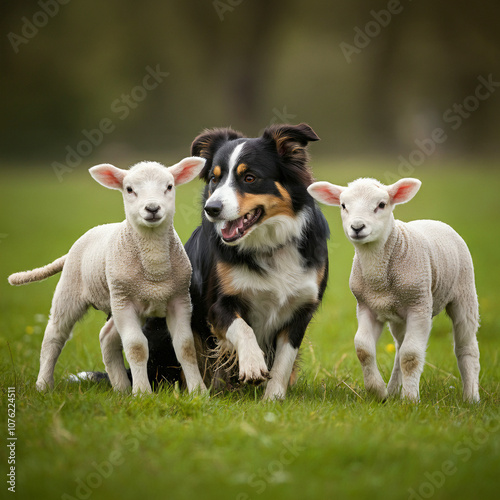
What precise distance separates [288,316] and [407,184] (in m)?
1.49

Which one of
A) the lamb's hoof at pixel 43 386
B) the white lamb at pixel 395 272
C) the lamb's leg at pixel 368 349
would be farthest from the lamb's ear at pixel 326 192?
the lamb's hoof at pixel 43 386

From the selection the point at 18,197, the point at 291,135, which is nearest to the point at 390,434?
the point at 291,135

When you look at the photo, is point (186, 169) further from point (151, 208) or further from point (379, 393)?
point (379, 393)

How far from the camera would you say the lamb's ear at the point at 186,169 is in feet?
17.1

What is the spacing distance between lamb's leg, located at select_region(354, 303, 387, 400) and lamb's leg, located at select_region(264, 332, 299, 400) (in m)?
0.62

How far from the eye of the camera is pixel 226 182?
5.26m

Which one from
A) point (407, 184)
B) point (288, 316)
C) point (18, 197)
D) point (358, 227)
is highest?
point (407, 184)

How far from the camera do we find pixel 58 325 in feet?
18.0

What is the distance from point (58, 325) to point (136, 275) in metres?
0.94

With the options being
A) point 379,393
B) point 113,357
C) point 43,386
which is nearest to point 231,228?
point 113,357

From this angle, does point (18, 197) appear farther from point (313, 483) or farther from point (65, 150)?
point (313, 483)

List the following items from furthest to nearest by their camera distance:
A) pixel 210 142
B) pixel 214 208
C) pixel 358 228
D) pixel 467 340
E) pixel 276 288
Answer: pixel 210 142
pixel 467 340
pixel 276 288
pixel 214 208
pixel 358 228

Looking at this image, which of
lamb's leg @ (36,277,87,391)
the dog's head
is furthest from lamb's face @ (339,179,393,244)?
lamb's leg @ (36,277,87,391)

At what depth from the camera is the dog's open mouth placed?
5.19 metres
